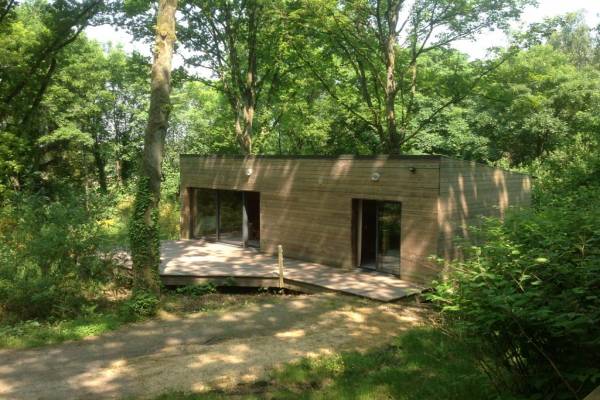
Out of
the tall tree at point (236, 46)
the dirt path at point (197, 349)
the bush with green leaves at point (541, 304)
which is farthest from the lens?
the tall tree at point (236, 46)

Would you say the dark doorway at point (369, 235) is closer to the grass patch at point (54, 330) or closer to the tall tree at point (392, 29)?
the tall tree at point (392, 29)

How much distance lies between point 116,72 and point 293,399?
2726 cm

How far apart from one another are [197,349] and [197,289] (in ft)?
14.9

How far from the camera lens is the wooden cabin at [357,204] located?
1168 cm

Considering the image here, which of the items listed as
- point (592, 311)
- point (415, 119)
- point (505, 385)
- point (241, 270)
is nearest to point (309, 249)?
point (241, 270)

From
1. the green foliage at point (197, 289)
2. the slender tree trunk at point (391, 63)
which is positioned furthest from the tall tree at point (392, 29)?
the green foliage at point (197, 289)

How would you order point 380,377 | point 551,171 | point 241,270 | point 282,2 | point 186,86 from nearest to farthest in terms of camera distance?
point 380,377 → point 241,270 → point 282,2 → point 551,171 → point 186,86

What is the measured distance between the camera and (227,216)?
59.3 ft

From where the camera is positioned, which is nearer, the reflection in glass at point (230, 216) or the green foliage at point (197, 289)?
the green foliage at point (197, 289)

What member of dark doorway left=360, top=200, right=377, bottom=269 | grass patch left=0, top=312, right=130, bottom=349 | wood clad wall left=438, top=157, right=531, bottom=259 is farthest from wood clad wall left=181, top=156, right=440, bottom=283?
grass patch left=0, top=312, right=130, bottom=349

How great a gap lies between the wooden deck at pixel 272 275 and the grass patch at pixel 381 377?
323 cm

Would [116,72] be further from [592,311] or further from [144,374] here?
[592,311]

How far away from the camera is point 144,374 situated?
6715 millimetres

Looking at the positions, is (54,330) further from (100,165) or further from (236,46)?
(100,165)
